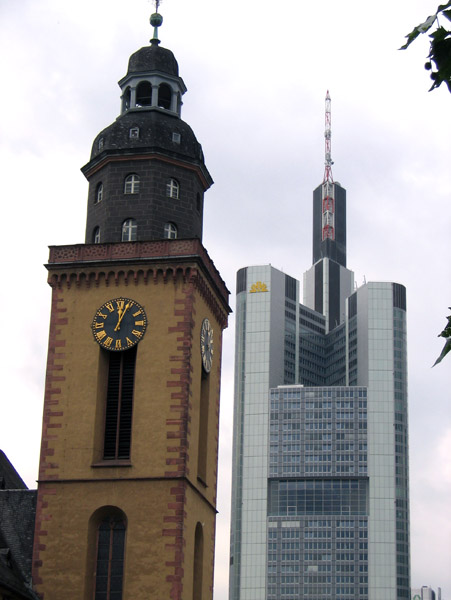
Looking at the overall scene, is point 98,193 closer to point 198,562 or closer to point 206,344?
point 206,344

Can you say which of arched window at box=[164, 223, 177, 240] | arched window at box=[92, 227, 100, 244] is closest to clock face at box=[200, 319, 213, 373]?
arched window at box=[164, 223, 177, 240]

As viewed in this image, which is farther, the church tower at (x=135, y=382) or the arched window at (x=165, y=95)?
the arched window at (x=165, y=95)

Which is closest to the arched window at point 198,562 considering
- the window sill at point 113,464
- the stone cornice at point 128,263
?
the window sill at point 113,464

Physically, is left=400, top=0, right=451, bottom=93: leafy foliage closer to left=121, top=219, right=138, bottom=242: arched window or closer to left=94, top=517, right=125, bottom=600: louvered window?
left=94, top=517, right=125, bottom=600: louvered window

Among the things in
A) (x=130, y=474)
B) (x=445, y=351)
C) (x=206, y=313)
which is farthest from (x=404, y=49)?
(x=206, y=313)

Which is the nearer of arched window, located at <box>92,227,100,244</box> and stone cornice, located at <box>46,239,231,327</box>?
stone cornice, located at <box>46,239,231,327</box>

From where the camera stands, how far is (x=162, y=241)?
39500 millimetres

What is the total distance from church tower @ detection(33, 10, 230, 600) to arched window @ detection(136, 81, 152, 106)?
36 cm

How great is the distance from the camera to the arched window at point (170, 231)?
1604 inches

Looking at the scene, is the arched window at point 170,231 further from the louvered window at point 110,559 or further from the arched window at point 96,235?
the louvered window at point 110,559

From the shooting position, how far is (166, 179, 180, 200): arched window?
136 ft

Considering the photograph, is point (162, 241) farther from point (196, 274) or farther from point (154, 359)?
point (154, 359)

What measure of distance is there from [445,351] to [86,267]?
31939 mm

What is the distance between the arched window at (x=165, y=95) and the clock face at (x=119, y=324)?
895 cm
